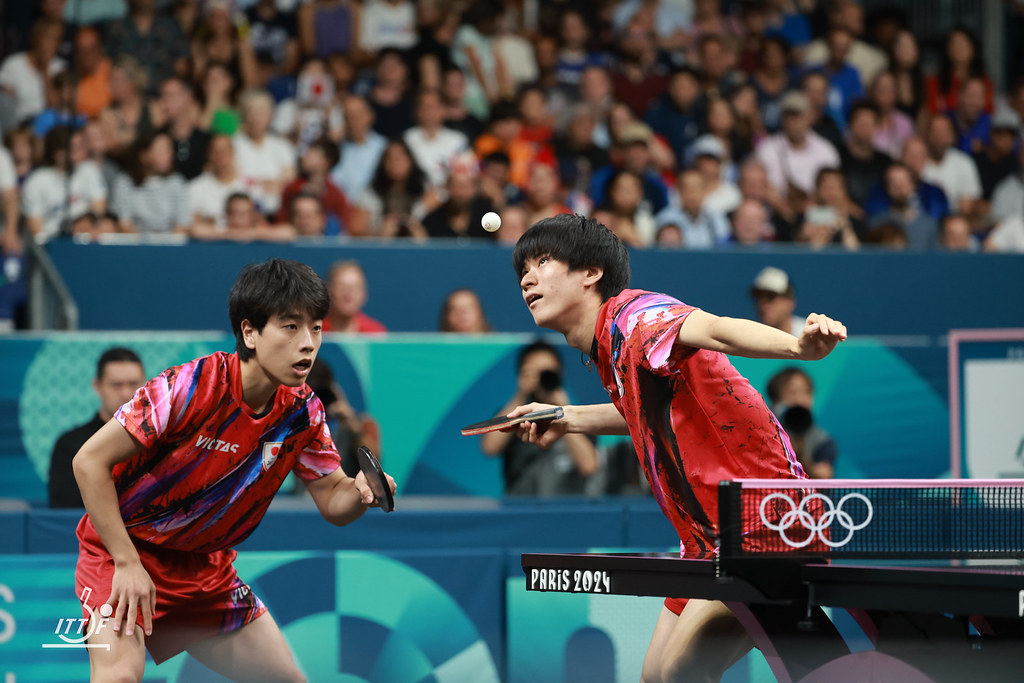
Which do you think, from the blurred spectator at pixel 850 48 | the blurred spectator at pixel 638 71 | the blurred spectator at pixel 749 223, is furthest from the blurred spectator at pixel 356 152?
the blurred spectator at pixel 850 48

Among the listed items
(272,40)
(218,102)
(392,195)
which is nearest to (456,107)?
(392,195)

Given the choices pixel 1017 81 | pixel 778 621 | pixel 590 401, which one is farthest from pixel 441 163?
pixel 778 621

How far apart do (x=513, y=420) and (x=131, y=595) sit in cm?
126

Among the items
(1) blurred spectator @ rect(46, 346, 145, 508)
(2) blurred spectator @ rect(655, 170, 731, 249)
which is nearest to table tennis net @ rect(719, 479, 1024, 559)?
(1) blurred spectator @ rect(46, 346, 145, 508)

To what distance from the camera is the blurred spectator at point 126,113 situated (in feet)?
30.5

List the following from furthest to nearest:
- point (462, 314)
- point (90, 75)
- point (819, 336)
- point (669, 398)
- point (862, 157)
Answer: point (862, 157) < point (90, 75) < point (462, 314) < point (669, 398) < point (819, 336)

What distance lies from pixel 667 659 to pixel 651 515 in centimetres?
273

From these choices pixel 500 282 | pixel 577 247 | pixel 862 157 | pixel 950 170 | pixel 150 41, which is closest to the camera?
pixel 577 247

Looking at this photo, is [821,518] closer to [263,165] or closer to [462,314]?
[462,314]

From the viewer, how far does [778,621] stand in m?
3.15

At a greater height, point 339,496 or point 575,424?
point 575,424

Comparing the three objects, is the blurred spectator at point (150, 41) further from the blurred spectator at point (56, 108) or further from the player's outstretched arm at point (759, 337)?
the player's outstretched arm at point (759, 337)

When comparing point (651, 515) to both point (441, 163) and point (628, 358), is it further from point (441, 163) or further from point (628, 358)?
point (441, 163)

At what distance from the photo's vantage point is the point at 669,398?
135 inches
